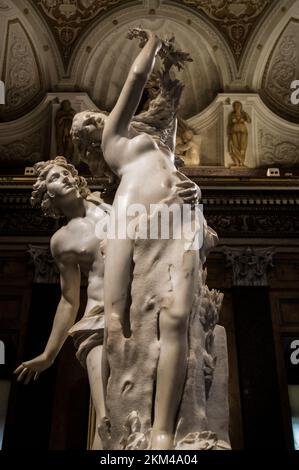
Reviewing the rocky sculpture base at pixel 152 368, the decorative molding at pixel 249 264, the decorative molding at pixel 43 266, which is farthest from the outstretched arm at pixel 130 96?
the decorative molding at pixel 249 264

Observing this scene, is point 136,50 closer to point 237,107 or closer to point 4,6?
point 237,107

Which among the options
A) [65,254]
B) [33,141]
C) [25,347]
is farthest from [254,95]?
[65,254]

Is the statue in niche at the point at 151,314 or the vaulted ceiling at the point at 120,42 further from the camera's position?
the vaulted ceiling at the point at 120,42

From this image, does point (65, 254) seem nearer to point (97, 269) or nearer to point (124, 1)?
point (97, 269)

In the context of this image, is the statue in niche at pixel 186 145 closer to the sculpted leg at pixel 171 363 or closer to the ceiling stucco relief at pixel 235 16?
the ceiling stucco relief at pixel 235 16

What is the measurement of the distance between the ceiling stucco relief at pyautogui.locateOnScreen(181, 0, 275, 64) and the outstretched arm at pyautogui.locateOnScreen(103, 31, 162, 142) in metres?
8.60

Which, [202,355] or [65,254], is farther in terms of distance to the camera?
[65,254]

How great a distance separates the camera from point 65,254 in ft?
10.8

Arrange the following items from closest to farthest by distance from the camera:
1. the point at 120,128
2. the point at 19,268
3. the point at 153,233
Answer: the point at 153,233 < the point at 120,128 < the point at 19,268

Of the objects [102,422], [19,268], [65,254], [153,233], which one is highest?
[19,268]

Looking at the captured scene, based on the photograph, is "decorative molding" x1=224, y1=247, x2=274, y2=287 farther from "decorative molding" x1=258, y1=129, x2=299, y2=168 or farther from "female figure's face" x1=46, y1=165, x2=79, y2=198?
"female figure's face" x1=46, y1=165, x2=79, y2=198

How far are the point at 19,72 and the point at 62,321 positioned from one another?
29.1ft

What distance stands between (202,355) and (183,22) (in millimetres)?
9745

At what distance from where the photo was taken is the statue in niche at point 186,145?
34.8 ft
